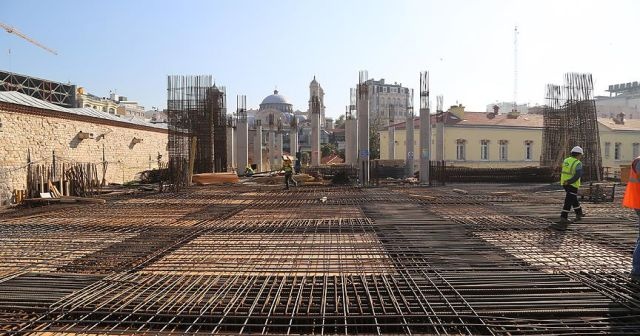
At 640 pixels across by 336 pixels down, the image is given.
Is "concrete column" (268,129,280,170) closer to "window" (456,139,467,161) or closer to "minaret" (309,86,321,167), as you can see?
"minaret" (309,86,321,167)

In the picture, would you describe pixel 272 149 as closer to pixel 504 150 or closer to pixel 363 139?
pixel 504 150

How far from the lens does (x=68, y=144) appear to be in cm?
1741

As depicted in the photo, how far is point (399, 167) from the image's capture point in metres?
26.6

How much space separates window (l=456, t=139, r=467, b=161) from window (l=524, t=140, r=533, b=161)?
504cm

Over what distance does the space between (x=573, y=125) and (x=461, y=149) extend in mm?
13691

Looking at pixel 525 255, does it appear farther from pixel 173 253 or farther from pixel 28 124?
pixel 28 124

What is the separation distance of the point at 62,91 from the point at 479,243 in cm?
4138

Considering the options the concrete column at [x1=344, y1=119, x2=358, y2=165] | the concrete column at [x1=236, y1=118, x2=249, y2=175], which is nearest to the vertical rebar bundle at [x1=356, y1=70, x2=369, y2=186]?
the concrete column at [x1=344, y1=119, x2=358, y2=165]

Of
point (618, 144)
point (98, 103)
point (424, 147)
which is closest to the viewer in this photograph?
point (424, 147)

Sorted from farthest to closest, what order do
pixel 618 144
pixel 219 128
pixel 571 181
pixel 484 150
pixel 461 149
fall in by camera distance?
1. pixel 618 144
2. pixel 484 150
3. pixel 461 149
4. pixel 219 128
5. pixel 571 181

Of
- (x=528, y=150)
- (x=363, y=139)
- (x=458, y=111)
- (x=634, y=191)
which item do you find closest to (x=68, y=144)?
(x=363, y=139)

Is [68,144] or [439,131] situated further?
[439,131]

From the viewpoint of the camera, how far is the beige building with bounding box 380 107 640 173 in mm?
35750

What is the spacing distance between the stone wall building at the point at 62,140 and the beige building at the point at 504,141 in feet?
70.3
